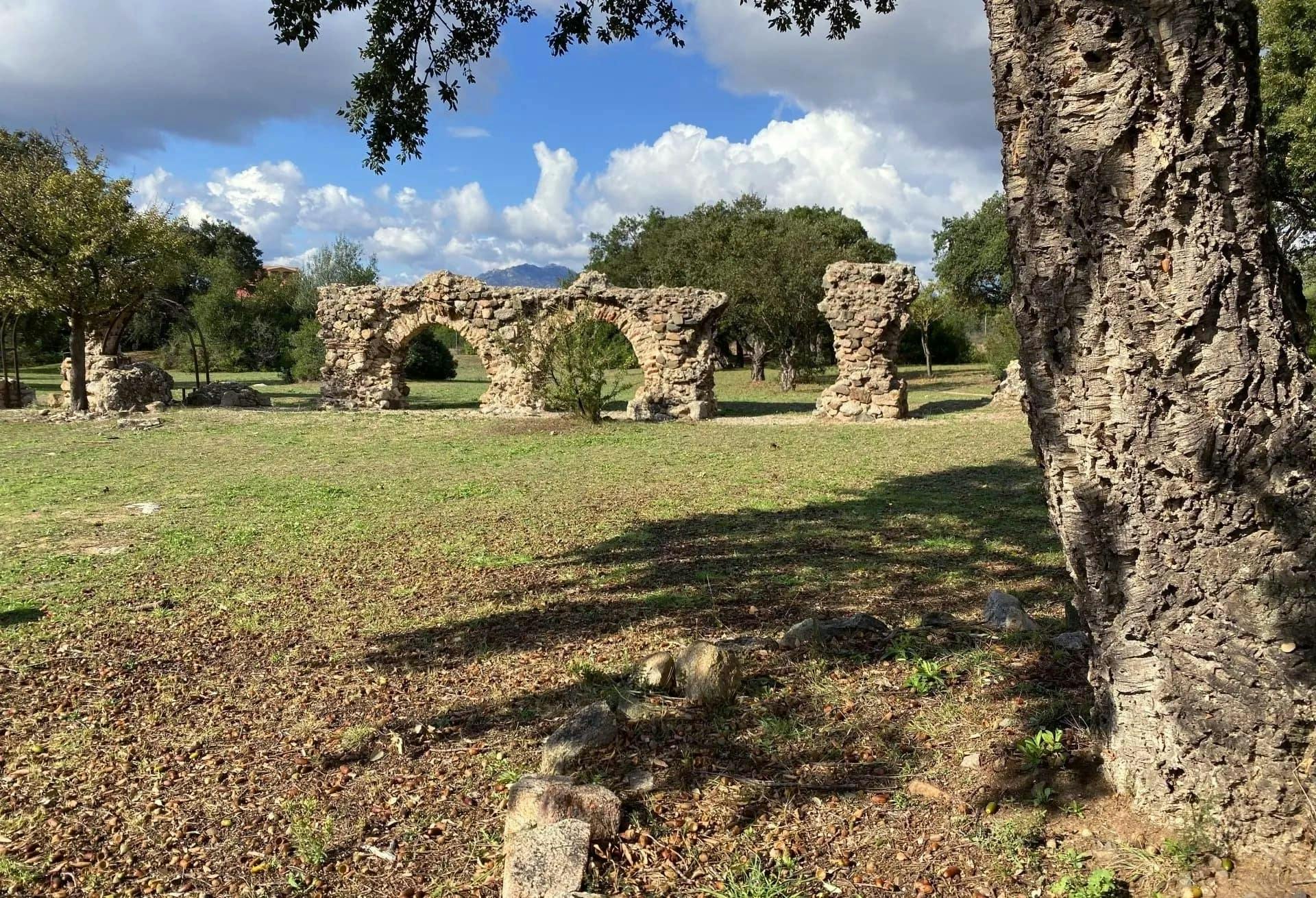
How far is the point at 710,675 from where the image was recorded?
3.49 m

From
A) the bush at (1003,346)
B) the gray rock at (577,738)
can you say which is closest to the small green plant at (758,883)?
the gray rock at (577,738)

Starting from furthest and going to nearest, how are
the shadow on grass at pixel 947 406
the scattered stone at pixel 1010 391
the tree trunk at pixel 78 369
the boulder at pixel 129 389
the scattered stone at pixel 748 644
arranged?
the scattered stone at pixel 1010 391 → the shadow on grass at pixel 947 406 → the boulder at pixel 129 389 → the tree trunk at pixel 78 369 → the scattered stone at pixel 748 644

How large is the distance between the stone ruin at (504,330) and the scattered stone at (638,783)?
1497cm

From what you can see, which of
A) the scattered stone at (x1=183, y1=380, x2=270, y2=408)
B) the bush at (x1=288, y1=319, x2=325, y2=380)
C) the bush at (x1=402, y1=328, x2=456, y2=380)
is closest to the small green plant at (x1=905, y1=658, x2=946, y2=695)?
the scattered stone at (x1=183, y1=380, x2=270, y2=408)

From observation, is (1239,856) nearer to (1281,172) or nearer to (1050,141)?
(1050,141)

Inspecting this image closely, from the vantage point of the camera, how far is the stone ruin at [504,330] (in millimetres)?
18891

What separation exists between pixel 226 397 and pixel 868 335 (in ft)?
46.1

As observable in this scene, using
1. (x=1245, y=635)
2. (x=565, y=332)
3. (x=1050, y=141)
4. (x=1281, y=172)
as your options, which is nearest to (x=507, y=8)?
(x=1050, y=141)

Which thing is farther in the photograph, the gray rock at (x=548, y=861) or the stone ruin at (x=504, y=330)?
the stone ruin at (x=504, y=330)

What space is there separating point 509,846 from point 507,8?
5.85 meters

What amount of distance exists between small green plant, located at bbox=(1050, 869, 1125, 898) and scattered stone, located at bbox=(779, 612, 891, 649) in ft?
5.49

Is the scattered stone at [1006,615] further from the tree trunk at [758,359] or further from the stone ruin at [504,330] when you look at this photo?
the tree trunk at [758,359]

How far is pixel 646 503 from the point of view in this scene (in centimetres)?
832

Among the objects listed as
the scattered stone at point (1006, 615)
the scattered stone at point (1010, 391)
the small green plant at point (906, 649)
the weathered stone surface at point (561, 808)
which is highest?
the scattered stone at point (1010, 391)
